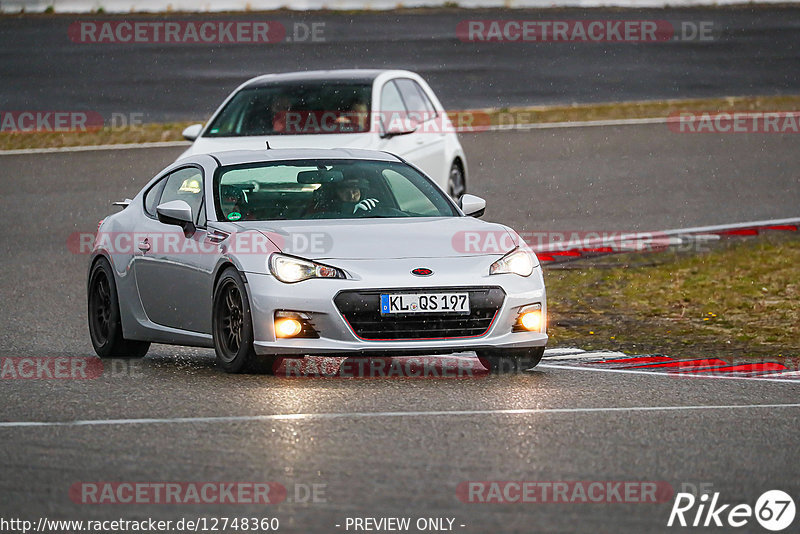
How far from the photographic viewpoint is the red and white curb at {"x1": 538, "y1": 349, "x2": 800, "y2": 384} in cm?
1034

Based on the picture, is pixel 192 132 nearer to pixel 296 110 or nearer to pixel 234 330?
pixel 296 110

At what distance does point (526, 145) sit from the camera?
23.2 metres

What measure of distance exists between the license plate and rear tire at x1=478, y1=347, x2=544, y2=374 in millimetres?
507

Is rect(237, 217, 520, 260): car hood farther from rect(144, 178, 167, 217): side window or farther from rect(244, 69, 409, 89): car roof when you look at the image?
rect(244, 69, 409, 89): car roof

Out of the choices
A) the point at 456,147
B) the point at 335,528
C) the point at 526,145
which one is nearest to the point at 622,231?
the point at 456,147

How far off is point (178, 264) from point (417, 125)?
6.41m

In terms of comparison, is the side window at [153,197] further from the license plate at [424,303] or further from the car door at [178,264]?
the license plate at [424,303]

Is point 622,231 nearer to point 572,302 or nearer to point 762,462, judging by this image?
point 572,302

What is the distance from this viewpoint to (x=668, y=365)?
10.8 meters

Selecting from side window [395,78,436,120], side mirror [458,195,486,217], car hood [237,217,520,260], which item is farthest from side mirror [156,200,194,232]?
side window [395,78,436,120]

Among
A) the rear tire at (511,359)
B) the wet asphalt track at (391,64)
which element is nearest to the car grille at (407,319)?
the rear tire at (511,359)

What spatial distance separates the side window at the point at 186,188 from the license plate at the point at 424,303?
179cm

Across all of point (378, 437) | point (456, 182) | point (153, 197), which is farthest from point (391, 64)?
point (378, 437)

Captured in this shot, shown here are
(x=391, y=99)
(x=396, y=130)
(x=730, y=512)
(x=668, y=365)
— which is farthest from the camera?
(x=391, y=99)
